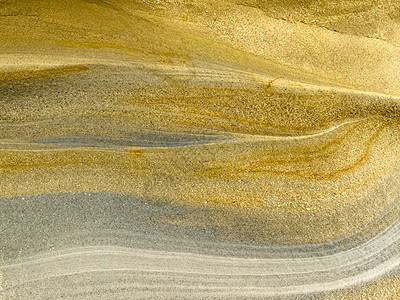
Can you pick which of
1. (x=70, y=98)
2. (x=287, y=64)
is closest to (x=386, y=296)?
(x=287, y=64)

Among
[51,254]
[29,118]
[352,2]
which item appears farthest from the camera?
[352,2]

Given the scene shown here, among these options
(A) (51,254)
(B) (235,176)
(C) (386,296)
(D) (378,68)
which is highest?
(D) (378,68)

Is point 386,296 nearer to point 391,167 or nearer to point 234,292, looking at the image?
point 391,167

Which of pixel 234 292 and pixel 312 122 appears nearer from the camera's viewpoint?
pixel 234 292

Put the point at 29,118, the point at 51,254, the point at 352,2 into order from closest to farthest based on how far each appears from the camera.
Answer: the point at 51,254 < the point at 29,118 < the point at 352,2

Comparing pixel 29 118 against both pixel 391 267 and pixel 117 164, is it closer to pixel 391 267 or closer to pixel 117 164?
pixel 117 164

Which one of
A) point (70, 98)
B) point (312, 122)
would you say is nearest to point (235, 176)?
point (312, 122)

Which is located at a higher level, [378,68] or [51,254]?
[378,68]
